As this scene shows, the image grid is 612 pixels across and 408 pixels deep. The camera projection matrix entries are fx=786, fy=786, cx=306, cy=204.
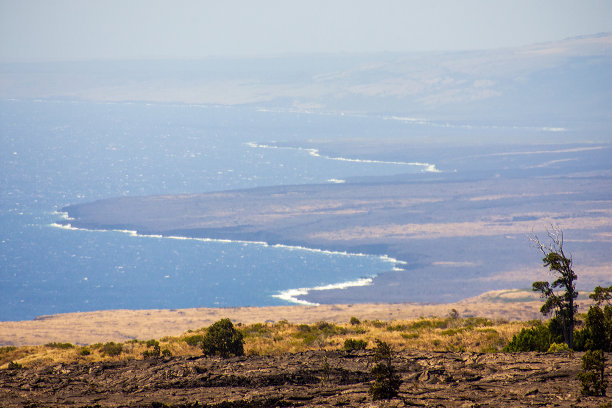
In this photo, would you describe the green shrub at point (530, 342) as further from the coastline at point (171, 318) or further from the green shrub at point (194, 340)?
the coastline at point (171, 318)

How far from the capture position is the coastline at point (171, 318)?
55219 millimetres

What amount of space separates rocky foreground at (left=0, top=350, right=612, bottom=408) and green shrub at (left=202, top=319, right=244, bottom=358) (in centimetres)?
413

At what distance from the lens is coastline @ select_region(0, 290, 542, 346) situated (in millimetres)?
55219

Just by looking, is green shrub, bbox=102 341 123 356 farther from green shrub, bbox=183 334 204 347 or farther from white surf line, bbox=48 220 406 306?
white surf line, bbox=48 220 406 306

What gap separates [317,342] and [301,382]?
10864 mm

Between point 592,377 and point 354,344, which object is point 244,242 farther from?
point 592,377

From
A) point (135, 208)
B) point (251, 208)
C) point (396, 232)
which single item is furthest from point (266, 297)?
point (135, 208)

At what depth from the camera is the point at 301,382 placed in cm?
2002

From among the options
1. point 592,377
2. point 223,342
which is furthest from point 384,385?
point 223,342

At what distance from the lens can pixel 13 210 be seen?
183000mm

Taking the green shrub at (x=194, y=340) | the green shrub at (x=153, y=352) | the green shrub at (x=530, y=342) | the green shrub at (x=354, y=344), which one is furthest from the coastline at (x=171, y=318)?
the green shrub at (x=530, y=342)

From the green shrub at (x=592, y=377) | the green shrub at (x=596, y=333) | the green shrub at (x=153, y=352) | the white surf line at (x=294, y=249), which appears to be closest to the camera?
the green shrub at (x=592, y=377)

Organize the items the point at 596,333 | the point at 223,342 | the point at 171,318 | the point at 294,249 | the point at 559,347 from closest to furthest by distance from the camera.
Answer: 1. the point at 596,333
2. the point at 559,347
3. the point at 223,342
4. the point at 171,318
5. the point at 294,249

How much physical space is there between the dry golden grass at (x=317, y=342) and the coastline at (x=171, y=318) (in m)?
16.2
